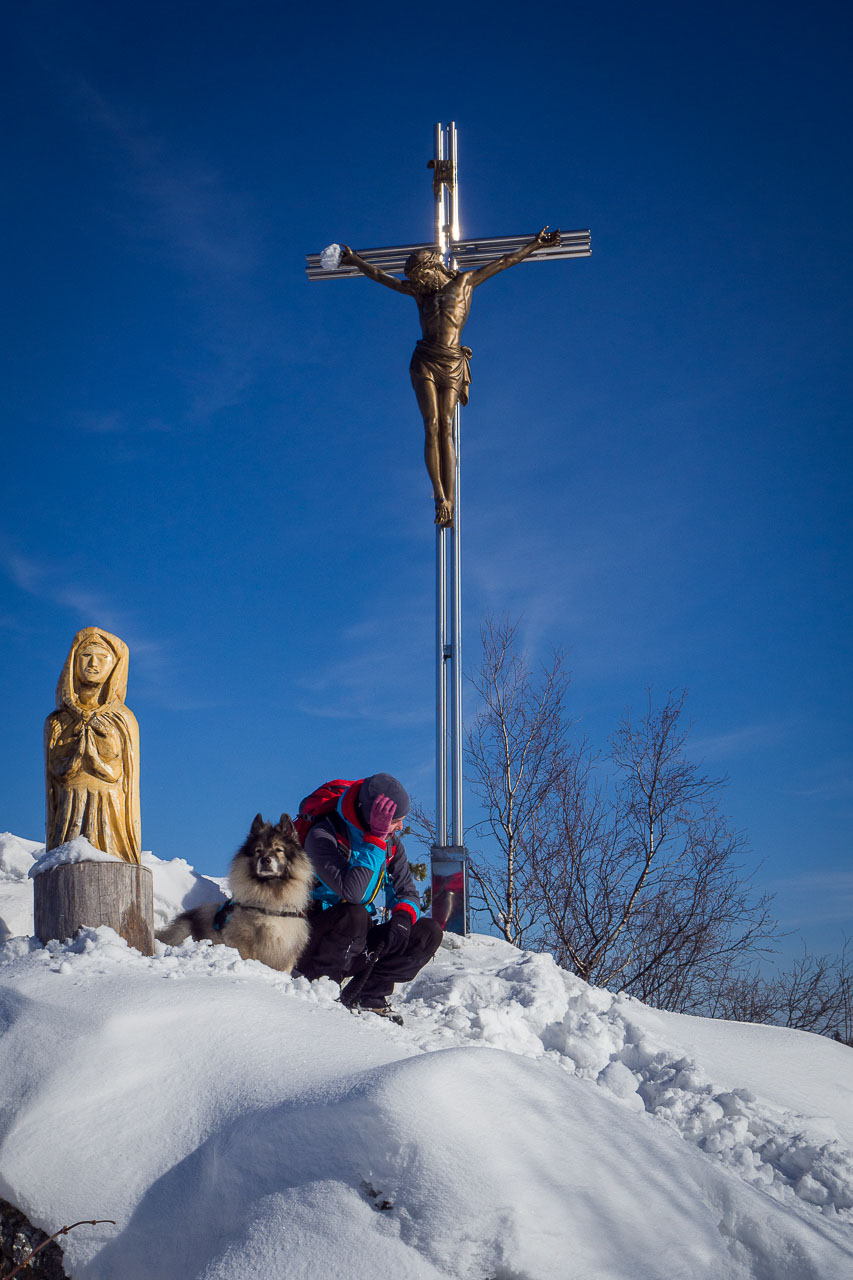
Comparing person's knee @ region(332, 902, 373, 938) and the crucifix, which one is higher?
the crucifix

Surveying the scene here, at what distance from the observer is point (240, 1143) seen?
339cm

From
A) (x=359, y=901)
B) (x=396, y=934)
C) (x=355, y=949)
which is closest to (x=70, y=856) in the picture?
(x=359, y=901)

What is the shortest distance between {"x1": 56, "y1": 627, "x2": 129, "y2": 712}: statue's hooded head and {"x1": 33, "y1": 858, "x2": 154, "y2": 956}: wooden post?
108 cm

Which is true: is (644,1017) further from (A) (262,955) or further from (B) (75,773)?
(B) (75,773)

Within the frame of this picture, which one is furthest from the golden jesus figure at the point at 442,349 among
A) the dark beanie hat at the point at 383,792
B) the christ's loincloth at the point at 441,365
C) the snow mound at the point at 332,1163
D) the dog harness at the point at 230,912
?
the snow mound at the point at 332,1163

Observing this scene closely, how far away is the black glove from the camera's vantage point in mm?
6121

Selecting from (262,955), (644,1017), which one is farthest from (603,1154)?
(644,1017)

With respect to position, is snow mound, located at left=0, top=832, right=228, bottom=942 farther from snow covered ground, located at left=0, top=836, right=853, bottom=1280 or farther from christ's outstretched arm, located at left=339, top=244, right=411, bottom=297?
christ's outstretched arm, located at left=339, top=244, right=411, bottom=297

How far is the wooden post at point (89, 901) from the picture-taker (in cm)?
522

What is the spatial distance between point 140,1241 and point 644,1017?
421cm

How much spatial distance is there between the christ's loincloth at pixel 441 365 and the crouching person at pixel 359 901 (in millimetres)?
4943

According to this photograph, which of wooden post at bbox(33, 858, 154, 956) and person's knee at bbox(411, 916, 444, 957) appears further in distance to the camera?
person's knee at bbox(411, 916, 444, 957)

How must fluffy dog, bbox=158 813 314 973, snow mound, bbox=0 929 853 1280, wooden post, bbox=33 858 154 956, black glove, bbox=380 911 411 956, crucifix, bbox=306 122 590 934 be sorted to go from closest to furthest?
snow mound, bbox=0 929 853 1280 < wooden post, bbox=33 858 154 956 < fluffy dog, bbox=158 813 314 973 < black glove, bbox=380 911 411 956 < crucifix, bbox=306 122 590 934

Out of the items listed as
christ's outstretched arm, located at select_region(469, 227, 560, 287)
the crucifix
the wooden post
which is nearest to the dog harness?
the wooden post
